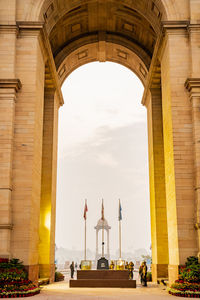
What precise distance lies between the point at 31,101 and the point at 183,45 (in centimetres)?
957

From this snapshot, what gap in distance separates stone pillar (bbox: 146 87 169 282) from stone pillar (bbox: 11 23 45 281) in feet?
32.5

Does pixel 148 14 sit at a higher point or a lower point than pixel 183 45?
higher

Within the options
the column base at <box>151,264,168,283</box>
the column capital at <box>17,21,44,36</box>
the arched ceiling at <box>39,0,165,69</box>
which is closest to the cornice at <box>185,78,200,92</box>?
the arched ceiling at <box>39,0,165,69</box>

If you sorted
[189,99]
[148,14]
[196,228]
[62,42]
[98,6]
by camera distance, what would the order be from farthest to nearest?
[62,42] < [98,6] < [148,14] < [189,99] < [196,228]

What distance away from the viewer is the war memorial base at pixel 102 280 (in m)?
24.3

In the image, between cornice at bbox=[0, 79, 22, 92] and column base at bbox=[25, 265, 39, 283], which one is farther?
cornice at bbox=[0, 79, 22, 92]

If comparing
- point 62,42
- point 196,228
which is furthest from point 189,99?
point 62,42

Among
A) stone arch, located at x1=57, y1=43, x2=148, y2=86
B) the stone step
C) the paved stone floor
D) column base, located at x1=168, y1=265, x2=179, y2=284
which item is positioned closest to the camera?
the paved stone floor

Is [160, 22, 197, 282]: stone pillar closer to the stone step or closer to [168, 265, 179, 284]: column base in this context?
[168, 265, 179, 284]: column base

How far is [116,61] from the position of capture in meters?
36.2

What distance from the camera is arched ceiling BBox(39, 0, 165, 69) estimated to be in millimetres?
27219

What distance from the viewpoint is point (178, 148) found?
68.8 feet

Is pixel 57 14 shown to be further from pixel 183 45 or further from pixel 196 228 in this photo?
pixel 196 228

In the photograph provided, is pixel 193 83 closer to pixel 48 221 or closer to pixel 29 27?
pixel 29 27
